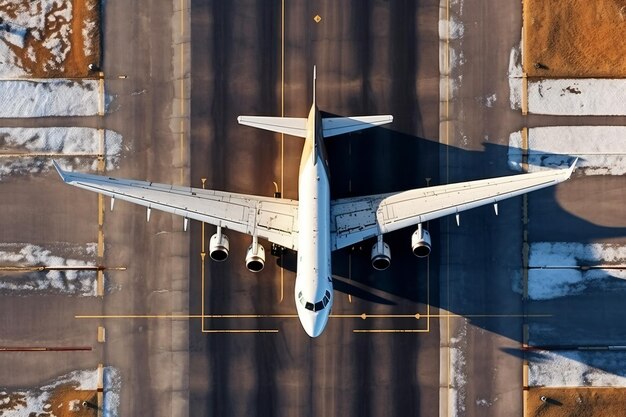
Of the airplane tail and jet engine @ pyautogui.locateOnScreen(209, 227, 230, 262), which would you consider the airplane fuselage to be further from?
jet engine @ pyautogui.locateOnScreen(209, 227, 230, 262)

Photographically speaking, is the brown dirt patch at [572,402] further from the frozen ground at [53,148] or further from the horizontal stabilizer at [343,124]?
the frozen ground at [53,148]

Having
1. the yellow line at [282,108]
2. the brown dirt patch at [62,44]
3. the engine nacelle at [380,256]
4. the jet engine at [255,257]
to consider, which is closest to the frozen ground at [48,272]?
the jet engine at [255,257]

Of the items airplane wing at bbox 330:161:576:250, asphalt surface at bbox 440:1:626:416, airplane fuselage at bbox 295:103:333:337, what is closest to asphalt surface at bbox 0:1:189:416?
airplane fuselage at bbox 295:103:333:337

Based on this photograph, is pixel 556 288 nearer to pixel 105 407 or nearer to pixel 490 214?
pixel 490 214

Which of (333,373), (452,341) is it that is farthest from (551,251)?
(333,373)

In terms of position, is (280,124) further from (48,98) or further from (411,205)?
(48,98)
